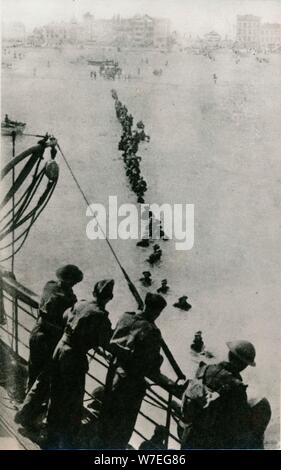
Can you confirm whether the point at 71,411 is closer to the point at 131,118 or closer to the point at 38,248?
the point at 38,248

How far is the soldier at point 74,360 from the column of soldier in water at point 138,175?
165 centimetres

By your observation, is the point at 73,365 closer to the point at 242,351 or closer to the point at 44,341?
the point at 44,341

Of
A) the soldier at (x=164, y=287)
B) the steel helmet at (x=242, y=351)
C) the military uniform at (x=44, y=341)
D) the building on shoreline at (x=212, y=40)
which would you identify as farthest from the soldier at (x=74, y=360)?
the building on shoreline at (x=212, y=40)

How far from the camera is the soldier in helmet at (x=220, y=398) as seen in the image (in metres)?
3.32

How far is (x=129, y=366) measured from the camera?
3604 millimetres

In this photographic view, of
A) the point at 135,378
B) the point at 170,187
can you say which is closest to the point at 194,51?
the point at 170,187

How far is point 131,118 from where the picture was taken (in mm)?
5707

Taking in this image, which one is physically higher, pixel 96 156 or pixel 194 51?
pixel 194 51

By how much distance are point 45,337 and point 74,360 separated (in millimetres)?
306

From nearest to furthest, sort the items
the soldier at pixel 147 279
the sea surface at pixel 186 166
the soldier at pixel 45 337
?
1. the soldier at pixel 45 337
2. the sea surface at pixel 186 166
3. the soldier at pixel 147 279

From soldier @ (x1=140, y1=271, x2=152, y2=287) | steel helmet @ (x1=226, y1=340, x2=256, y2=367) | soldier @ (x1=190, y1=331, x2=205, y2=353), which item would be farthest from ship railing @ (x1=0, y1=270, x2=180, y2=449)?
soldier @ (x1=140, y1=271, x2=152, y2=287)

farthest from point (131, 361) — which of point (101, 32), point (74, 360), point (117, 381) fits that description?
point (101, 32)

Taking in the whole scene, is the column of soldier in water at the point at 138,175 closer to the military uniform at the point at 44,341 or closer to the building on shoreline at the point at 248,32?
the building on shoreline at the point at 248,32
